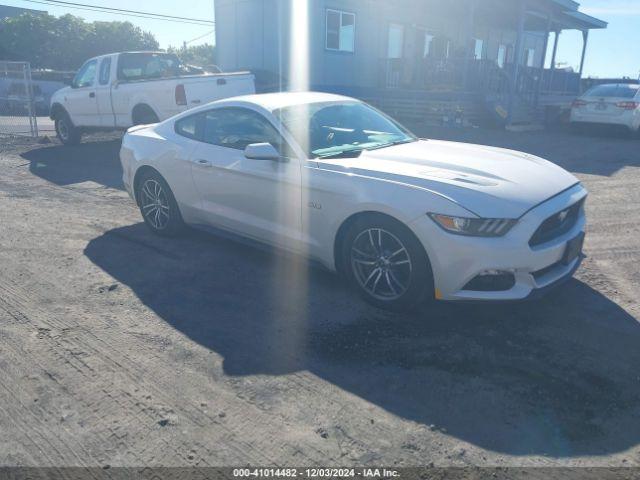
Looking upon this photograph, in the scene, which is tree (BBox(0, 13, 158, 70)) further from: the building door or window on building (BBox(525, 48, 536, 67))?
window on building (BBox(525, 48, 536, 67))

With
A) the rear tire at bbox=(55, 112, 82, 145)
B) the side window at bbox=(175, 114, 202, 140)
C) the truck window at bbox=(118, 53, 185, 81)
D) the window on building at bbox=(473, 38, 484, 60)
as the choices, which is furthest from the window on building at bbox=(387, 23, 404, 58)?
the side window at bbox=(175, 114, 202, 140)

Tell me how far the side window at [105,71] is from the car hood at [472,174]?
9126 millimetres

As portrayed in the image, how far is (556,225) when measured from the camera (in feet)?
13.0

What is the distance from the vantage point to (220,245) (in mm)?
5746

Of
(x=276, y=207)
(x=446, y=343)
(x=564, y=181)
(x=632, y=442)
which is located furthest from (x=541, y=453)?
(x=276, y=207)

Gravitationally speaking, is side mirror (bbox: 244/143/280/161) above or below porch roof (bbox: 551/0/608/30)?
below

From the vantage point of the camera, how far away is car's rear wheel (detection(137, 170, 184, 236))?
18.8ft

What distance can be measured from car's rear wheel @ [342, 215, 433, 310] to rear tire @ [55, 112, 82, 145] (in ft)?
36.4

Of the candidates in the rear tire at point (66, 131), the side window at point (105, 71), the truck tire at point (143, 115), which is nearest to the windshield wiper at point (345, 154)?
the truck tire at point (143, 115)

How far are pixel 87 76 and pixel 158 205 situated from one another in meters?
8.08

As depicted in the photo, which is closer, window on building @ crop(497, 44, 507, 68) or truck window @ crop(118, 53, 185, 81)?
truck window @ crop(118, 53, 185, 81)

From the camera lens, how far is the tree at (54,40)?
128 feet

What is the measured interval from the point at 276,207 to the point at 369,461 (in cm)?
258

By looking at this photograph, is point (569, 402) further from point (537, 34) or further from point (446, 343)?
point (537, 34)
